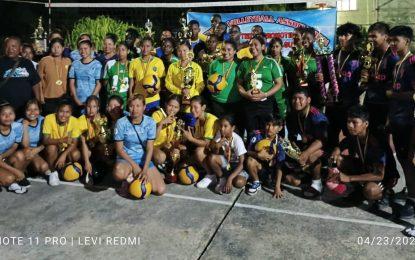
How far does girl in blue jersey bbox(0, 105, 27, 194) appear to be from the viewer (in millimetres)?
5746

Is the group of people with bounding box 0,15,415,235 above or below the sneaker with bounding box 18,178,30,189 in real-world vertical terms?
above

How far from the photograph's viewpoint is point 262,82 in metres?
6.11

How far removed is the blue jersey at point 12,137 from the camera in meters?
5.91

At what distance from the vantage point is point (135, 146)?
5789 millimetres

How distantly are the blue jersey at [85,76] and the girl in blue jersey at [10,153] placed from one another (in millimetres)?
1184

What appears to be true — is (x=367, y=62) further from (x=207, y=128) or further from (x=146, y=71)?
(x=146, y=71)

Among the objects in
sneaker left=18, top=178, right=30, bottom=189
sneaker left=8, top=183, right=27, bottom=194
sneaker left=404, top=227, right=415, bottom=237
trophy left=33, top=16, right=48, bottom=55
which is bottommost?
sneaker left=404, top=227, right=415, bottom=237

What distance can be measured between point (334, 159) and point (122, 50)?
3.52 meters

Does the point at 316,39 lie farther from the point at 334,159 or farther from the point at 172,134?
the point at 172,134

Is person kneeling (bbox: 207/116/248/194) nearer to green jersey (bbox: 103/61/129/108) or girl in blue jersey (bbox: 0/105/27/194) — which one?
green jersey (bbox: 103/61/129/108)

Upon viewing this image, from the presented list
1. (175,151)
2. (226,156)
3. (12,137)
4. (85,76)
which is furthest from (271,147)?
(12,137)

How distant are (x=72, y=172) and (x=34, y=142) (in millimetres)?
748

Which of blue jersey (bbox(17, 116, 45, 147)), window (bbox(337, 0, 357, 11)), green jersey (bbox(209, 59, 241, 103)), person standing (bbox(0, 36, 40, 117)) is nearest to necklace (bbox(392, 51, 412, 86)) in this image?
green jersey (bbox(209, 59, 241, 103))

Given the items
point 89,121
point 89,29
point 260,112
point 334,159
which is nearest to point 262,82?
point 260,112
